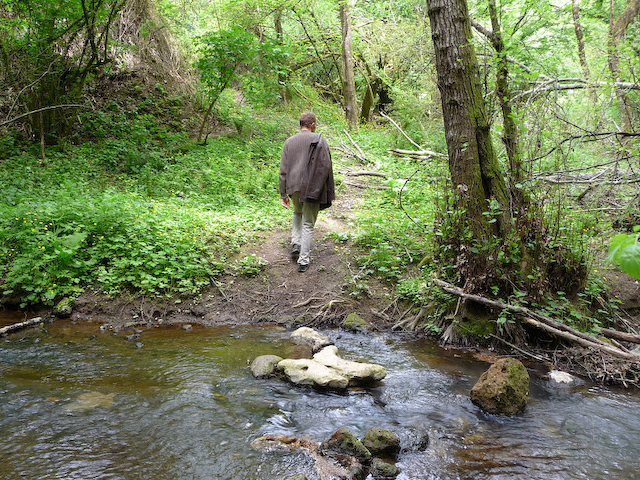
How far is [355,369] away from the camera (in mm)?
4359

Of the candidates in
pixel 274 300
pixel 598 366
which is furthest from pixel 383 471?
pixel 274 300

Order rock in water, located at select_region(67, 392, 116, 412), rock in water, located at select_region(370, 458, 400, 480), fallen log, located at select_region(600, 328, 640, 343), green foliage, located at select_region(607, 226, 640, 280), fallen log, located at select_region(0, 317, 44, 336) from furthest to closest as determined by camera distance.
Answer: fallen log, located at select_region(0, 317, 44, 336), fallen log, located at select_region(600, 328, 640, 343), rock in water, located at select_region(67, 392, 116, 412), rock in water, located at select_region(370, 458, 400, 480), green foliage, located at select_region(607, 226, 640, 280)

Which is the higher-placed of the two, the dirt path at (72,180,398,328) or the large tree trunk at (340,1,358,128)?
the large tree trunk at (340,1,358,128)

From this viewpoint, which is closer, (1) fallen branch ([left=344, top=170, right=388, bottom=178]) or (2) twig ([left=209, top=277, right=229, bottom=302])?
(2) twig ([left=209, top=277, right=229, bottom=302])

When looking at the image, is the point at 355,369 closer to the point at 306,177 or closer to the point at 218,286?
the point at 218,286

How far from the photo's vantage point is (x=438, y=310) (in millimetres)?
5691

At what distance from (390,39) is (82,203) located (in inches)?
483

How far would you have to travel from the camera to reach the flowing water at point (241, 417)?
300 centimetres

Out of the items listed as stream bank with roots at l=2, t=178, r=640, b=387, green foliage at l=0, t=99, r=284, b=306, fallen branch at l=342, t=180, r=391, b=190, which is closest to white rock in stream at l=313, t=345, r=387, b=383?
stream bank with roots at l=2, t=178, r=640, b=387

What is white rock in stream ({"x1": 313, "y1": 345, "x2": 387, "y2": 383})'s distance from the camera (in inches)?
169

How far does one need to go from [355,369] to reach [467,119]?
3308mm

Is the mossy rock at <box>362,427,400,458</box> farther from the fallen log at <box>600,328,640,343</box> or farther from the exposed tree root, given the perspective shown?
the exposed tree root

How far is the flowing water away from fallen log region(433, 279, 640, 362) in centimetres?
47

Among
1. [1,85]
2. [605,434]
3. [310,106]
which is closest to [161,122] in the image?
[1,85]
